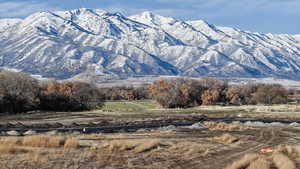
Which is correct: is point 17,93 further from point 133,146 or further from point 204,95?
point 133,146

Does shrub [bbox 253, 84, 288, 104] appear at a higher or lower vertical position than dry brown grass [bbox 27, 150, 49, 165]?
higher

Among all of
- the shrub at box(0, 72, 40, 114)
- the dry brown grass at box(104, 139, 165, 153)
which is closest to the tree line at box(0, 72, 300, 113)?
A: the shrub at box(0, 72, 40, 114)

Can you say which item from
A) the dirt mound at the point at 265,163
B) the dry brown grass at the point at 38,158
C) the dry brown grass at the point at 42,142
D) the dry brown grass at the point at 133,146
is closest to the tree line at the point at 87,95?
the dry brown grass at the point at 42,142

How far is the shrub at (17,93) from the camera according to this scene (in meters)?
114

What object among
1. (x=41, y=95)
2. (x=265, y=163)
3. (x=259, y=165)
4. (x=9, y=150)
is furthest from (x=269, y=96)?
(x=9, y=150)

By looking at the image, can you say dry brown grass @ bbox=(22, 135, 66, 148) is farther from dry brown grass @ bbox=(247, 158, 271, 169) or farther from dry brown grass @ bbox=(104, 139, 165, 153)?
dry brown grass @ bbox=(247, 158, 271, 169)

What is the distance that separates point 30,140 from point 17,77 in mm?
91875

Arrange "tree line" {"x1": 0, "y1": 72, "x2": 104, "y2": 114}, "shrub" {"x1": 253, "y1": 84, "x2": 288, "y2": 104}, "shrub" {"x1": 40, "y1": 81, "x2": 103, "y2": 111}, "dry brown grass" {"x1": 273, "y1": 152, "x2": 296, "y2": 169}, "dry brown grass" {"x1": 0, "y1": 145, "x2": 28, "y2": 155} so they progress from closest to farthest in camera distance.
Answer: "dry brown grass" {"x1": 273, "y1": 152, "x2": 296, "y2": 169} → "dry brown grass" {"x1": 0, "y1": 145, "x2": 28, "y2": 155} → "tree line" {"x1": 0, "y1": 72, "x2": 104, "y2": 114} → "shrub" {"x1": 40, "y1": 81, "x2": 103, "y2": 111} → "shrub" {"x1": 253, "y1": 84, "x2": 288, "y2": 104}

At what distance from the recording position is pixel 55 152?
3259 cm

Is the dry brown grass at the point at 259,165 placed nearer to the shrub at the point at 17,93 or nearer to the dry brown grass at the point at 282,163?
the dry brown grass at the point at 282,163

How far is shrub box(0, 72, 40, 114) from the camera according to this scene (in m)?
114

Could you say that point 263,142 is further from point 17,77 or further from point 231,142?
point 17,77

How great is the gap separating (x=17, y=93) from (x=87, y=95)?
1250 inches

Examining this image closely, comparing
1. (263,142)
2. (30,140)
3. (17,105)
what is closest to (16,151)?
(30,140)
